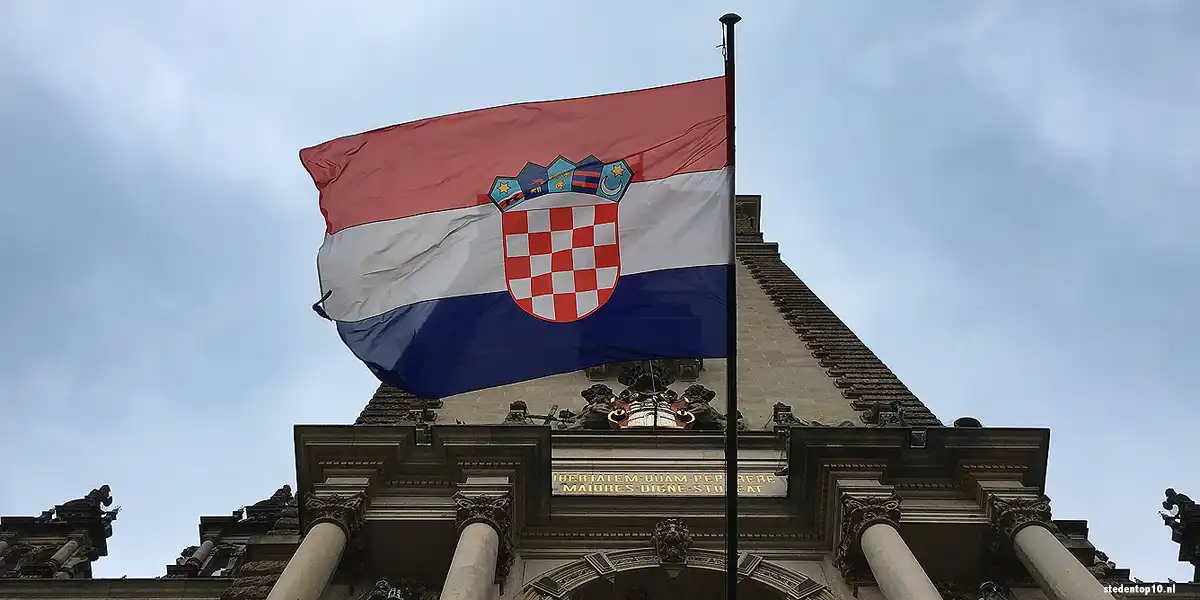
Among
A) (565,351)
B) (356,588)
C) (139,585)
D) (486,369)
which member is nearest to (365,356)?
(486,369)

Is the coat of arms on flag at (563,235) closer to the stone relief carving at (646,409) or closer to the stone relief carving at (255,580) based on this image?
the stone relief carving at (255,580)

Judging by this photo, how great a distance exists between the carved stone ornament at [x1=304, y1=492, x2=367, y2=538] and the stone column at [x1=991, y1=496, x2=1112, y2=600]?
34.2 feet

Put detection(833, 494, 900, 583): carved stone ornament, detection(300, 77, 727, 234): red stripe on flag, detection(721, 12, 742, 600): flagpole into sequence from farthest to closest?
detection(833, 494, 900, 583): carved stone ornament → detection(300, 77, 727, 234): red stripe on flag → detection(721, 12, 742, 600): flagpole

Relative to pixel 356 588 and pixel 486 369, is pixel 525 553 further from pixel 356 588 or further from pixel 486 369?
pixel 486 369

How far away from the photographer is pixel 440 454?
2059cm

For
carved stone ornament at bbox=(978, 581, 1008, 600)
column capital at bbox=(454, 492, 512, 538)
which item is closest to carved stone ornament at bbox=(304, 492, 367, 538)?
column capital at bbox=(454, 492, 512, 538)

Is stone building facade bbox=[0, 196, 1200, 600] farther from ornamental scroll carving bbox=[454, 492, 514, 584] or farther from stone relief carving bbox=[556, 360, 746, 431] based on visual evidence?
stone relief carving bbox=[556, 360, 746, 431]

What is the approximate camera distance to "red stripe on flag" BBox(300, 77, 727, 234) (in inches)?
594

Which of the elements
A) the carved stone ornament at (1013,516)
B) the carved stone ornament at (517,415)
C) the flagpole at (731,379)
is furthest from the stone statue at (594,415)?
the flagpole at (731,379)

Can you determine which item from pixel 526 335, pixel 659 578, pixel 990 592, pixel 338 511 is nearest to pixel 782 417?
pixel 659 578

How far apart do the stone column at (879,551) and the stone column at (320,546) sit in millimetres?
7965

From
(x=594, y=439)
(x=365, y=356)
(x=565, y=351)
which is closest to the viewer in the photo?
(x=565, y=351)

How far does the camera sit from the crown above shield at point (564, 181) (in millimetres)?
15125

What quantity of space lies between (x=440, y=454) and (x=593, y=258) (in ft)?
23.8
